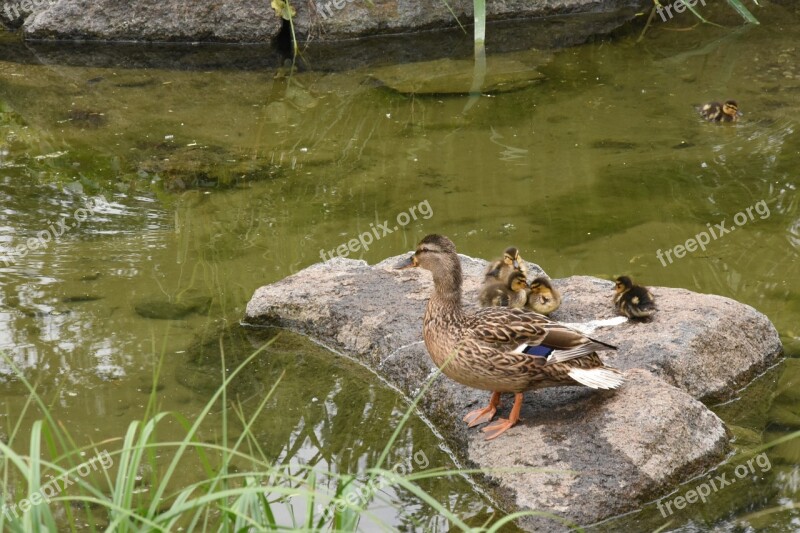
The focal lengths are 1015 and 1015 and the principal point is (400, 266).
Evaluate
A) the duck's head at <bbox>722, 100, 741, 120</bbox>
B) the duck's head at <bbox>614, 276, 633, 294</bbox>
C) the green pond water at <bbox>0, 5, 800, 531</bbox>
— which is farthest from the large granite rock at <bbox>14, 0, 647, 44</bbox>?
the duck's head at <bbox>614, 276, 633, 294</bbox>

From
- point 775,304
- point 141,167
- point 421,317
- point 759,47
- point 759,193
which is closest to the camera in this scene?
point 421,317

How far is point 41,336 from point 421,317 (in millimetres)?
2202

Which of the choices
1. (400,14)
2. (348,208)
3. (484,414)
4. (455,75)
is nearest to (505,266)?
(484,414)

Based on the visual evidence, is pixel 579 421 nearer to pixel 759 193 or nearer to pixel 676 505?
pixel 676 505

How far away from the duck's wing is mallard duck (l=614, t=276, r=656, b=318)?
33.5 inches

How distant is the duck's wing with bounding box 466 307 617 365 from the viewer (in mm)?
4590

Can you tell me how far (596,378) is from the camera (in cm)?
457

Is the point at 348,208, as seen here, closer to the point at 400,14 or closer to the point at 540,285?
the point at 540,285

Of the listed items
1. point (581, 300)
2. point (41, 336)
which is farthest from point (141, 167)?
point (581, 300)

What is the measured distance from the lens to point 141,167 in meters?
8.27

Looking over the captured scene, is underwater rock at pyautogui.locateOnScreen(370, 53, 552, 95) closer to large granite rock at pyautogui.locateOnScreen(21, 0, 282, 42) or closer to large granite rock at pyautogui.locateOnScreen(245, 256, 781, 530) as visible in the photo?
large granite rock at pyautogui.locateOnScreen(21, 0, 282, 42)

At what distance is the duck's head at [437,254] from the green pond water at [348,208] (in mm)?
823

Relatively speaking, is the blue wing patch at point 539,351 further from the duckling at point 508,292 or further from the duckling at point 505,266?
the duckling at point 505,266

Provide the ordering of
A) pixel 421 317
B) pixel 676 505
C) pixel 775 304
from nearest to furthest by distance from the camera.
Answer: pixel 676 505 → pixel 421 317 → pixel 775 304
